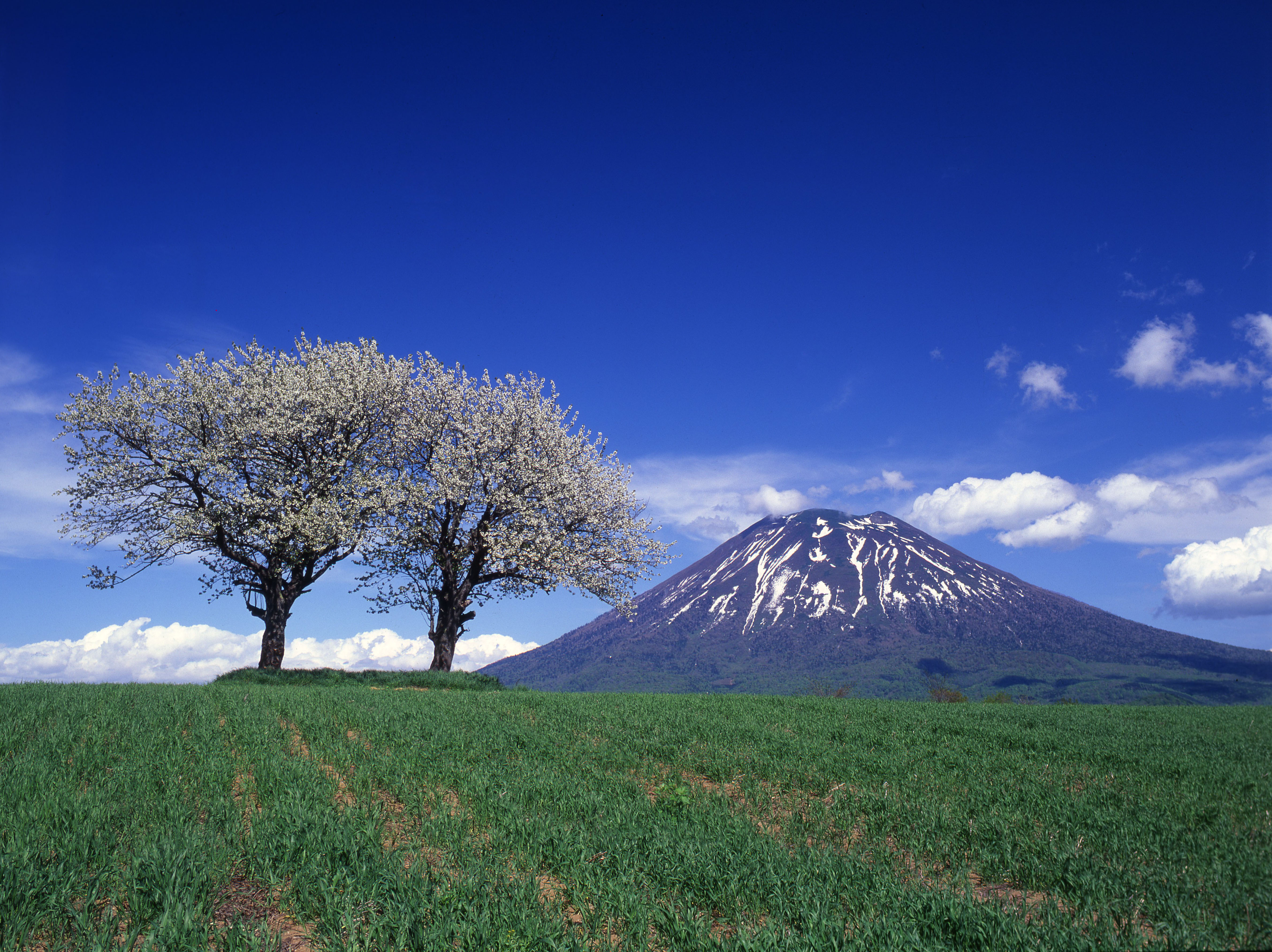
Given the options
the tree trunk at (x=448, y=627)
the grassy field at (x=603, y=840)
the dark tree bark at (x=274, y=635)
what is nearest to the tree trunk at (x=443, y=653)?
the tree trunk at (x=448, y=627)

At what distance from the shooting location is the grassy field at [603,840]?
17.7 feet

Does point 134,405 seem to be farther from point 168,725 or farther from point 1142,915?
point 1142,915

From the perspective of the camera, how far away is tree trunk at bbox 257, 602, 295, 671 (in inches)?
1346

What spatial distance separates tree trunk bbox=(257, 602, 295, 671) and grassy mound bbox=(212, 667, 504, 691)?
2.91 m

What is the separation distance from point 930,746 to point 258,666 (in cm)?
3107

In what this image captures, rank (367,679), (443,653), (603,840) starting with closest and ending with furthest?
→ (603,840)
(367,679)
(443,653)

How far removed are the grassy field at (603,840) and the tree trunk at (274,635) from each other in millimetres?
21040

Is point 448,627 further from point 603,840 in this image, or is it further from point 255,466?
point 603,840

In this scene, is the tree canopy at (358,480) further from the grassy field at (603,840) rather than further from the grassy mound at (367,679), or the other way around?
the grassy field at (603,840)

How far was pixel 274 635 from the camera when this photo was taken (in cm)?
3441

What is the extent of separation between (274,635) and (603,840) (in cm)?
3268

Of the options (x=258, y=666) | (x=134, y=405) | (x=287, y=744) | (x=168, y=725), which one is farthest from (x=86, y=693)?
(x=134, y=405)

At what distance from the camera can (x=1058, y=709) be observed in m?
23.3

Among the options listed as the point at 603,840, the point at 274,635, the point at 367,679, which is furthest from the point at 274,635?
the point at 603,840
